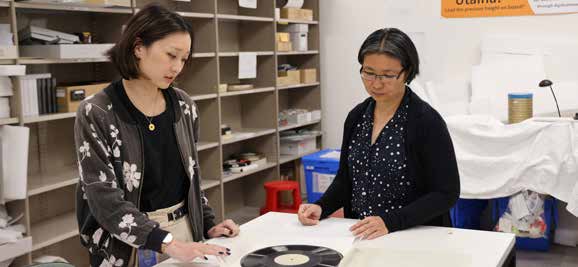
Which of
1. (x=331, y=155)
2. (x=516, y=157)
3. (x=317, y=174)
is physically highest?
(x=516, y=157)

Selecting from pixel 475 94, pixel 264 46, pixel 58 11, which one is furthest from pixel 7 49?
pixel 475 94

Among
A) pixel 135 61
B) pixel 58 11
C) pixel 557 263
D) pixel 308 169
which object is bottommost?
pixel 557 263

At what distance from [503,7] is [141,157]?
359cm

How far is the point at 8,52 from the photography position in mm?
2773

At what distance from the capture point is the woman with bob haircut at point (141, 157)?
1533mm

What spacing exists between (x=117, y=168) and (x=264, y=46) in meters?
3.25

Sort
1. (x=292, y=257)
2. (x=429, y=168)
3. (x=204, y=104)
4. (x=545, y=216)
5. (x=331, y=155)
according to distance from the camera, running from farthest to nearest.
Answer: (x=331, y=155), (x=204, y=104), (x=545, y=216), (x=429, y=168), (x=292, y=257)

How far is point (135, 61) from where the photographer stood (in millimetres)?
1617

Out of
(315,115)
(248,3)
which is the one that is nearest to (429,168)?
(248,3)

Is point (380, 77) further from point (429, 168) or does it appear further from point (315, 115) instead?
point (315, 115)

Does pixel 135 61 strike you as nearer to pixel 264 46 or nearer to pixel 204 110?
pixel 204 110

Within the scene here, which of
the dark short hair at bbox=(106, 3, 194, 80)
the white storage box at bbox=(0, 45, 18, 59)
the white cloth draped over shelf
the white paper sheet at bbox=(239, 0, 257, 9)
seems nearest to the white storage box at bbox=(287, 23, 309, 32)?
the white paper sheet at bbox=(239, 0, 257, 9)

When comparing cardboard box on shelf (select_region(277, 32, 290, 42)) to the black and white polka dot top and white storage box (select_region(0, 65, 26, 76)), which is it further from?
the black and white polka dot top

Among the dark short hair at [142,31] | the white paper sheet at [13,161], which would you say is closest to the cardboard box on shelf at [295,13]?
the white paper sheet at [13,161]
